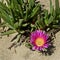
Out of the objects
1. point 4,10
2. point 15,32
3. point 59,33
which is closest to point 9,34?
point 15,32

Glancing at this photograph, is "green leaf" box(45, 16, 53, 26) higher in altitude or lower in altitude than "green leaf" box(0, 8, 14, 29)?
lower

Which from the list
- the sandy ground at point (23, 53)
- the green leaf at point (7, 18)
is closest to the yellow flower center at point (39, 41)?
the sandy ground at point (23, 53)

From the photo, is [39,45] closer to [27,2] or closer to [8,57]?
[8,57]

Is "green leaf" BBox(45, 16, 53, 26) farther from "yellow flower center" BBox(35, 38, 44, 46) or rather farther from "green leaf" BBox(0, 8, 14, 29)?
"green leaf" BBox(0, 8, 14, 29)

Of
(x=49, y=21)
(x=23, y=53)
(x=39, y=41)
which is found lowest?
(x=23, y=53)

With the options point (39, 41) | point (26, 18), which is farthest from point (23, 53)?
point (26, 18)

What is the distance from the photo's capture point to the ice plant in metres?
2.44

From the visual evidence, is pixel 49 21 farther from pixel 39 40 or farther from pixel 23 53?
pixel 23 53

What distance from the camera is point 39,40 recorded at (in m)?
2.51

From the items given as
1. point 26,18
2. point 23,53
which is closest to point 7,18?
point 26,18

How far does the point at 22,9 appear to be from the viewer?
2.64 meters

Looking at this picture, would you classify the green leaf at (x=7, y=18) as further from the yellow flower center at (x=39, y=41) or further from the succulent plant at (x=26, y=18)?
the yellow flower center at (x=39, y=41)

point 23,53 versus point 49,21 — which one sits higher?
point 49,21

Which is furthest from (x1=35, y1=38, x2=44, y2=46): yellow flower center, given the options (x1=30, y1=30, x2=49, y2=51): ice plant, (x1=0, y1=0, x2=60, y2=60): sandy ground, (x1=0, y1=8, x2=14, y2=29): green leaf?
(x1=0, y1=8, x2=14, y2=29): green leaf
